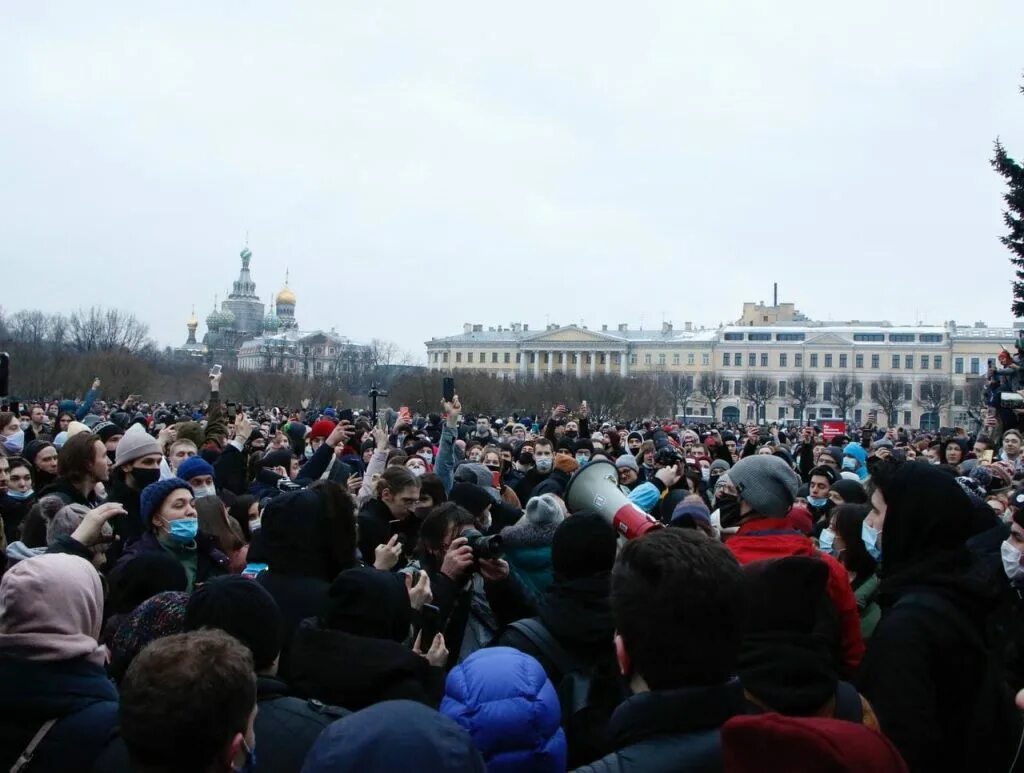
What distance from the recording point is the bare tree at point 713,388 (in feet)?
312

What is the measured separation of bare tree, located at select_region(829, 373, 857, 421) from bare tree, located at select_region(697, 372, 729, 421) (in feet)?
32.8

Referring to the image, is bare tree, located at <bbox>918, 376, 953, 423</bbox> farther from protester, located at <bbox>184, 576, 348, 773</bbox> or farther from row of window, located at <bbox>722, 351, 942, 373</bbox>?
protester, located at <bbox>184, 576, 348, 773</bbox>

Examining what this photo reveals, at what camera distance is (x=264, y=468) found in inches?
328

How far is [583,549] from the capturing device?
3.72 m

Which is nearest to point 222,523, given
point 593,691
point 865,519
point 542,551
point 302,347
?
point 542,551

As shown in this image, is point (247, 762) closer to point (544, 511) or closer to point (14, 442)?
point (544, 511)

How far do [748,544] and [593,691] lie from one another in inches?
32.4

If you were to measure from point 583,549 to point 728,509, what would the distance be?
113 inches

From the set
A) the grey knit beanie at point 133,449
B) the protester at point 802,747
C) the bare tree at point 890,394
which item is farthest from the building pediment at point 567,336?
the protester at point 802,747

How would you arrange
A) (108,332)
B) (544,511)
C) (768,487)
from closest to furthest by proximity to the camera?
(768,487), (544,511), (108,332)

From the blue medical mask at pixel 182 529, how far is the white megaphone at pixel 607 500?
1.85 meters

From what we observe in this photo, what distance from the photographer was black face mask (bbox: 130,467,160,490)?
6230 millimetres

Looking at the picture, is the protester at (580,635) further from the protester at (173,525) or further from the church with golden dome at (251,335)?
the church with golden dome at (251,335)

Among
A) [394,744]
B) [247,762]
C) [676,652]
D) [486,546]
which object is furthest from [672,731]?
[486,546]
